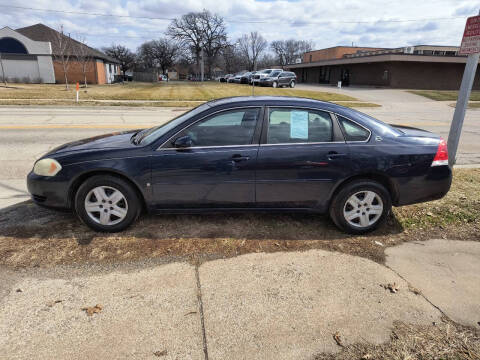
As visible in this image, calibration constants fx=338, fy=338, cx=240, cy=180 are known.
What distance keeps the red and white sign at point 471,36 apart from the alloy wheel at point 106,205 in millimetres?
5402

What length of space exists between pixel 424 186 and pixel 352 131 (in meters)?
1.06

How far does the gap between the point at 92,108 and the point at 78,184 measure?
1600cm

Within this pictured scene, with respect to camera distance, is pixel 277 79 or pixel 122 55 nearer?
pixel 277 79

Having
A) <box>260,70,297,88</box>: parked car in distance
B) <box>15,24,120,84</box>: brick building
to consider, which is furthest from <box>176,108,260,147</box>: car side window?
<box>15,24,120,84</box>: brick building

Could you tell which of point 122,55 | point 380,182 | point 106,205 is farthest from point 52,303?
point 122,55

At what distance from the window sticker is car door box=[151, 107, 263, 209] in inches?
15.1

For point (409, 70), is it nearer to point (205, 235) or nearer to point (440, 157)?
point (440, 157)

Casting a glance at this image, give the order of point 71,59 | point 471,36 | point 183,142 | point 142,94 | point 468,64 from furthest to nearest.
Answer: point 71,59 → point 142,94 → point 468,64 → point 471,36 → point 183,142

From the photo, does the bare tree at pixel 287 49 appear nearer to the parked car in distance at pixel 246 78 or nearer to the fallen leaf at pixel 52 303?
the parked car in distance at pixel 246 78

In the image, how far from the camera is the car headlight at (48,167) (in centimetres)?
368

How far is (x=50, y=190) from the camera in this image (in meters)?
3.71

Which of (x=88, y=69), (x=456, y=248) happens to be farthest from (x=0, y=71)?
(x=456, y=248)

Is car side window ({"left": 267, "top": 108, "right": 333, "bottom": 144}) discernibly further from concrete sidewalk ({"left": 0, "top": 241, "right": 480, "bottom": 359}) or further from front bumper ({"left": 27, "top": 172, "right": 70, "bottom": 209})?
front bumper ({"left": 27, "top": 172, "right": 70, "bottom": 209})

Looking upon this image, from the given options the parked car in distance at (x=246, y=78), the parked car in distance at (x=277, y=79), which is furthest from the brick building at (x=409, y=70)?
the parked car in distance at (x=246, y=78)
